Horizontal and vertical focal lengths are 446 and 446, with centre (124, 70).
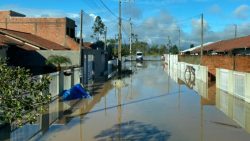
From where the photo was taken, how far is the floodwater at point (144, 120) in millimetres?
12992

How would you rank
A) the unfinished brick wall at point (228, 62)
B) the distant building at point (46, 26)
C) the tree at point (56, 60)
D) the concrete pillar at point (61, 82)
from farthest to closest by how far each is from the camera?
the distant building at point (46, 26) < the tree at point (56, 60) < the unfinished brick wall at point (228, 62) < the concrete pillar at point (61, 82)

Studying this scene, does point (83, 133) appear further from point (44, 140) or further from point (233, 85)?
point (233, 85)

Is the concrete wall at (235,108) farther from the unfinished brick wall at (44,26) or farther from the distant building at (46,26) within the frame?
the unfinished brick wall at (44,26)

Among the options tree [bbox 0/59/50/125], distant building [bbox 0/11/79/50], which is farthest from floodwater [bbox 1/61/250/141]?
distant building [bbox 0/11/79/50]

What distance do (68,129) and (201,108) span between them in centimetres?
788

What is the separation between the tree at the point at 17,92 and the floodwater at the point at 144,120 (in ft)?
13.6

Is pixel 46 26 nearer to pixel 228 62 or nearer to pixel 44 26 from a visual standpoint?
pixel 44 26

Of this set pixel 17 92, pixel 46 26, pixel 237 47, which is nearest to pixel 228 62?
pixel 237 47

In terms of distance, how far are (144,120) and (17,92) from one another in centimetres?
861

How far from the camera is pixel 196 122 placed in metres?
15.9

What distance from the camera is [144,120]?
16062 mm

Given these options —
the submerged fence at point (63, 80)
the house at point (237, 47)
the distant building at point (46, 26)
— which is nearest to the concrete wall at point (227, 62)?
the house at point (237, 47)

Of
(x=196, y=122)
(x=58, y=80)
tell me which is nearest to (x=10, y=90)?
(x=196, y=122)

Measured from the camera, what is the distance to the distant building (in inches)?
2002
